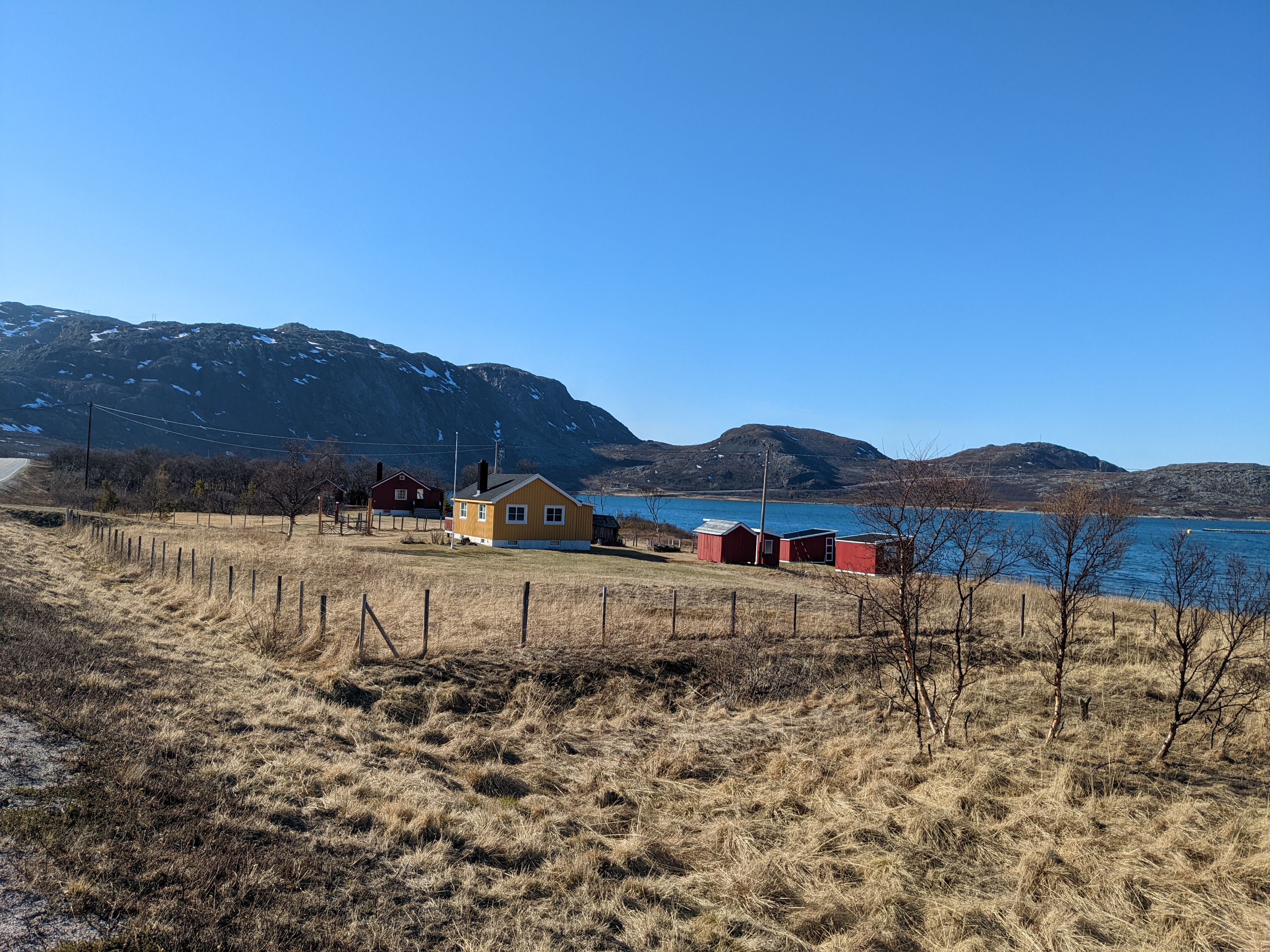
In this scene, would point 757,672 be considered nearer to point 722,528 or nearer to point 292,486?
point 722,528

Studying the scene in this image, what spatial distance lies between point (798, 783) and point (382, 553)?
100 feet

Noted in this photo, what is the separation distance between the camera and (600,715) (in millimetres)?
13664

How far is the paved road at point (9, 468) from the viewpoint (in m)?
64.7

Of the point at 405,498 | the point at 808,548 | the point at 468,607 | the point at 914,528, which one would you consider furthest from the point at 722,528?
the point at 405,498

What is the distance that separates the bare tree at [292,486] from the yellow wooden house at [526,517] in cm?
982

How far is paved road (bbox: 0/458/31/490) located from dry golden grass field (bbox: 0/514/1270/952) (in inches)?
2402

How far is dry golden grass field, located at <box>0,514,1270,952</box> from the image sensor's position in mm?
6320

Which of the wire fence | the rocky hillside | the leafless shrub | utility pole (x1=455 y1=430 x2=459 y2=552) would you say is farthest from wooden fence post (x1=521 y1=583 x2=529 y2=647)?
the rocky hillside

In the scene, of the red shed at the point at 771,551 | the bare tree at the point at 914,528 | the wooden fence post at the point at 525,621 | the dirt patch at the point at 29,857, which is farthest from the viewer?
the red shed at the point at 771,551

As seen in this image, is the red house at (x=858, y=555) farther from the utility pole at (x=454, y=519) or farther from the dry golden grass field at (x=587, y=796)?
the utility pole at (x=454, y=519)

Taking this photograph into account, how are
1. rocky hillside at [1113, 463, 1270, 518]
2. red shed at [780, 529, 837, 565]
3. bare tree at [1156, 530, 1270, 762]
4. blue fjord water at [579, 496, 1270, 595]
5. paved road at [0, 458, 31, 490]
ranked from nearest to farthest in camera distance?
bare tree at [1156, 530, 1270, 762], red shed at [780, 529, 837, 565], blue fjord water at [579, 496, 1270, 595], paved road at [0, 458, 31, 490], rocky hillside at [1113, 463, 1270, 518]

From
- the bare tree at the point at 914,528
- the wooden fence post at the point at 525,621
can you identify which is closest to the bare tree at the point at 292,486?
the wooden fence post at the point at 525,621

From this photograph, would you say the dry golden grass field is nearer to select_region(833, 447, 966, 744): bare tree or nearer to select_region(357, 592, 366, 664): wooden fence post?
select_region(357, 592, 366, 664): wooden fence post

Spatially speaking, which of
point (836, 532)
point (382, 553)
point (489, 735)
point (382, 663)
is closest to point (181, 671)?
point (382, 663)
